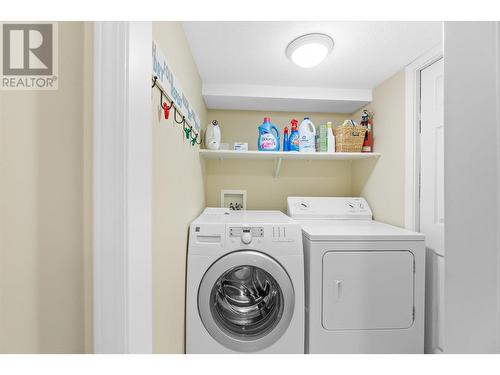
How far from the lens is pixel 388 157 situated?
79.0 inches

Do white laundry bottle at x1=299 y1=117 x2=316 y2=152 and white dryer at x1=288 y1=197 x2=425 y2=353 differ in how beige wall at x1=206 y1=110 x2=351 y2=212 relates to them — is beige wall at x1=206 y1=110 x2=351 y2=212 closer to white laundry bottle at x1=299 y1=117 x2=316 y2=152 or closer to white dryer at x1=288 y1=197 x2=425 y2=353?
white laundry bottle at x1=299 y1=117 x2=316 y2=152

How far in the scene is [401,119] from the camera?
6.07 feet

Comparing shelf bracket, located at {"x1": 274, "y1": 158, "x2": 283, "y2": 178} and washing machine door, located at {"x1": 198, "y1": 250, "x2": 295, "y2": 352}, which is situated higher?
shelf bracket, located at {"x1": 274, "y1": 158, "x2": 283, "y2": 178}

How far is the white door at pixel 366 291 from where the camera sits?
147 cm

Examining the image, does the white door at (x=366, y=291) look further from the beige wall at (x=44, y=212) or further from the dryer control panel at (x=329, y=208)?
the beige wall at (x=44, y=212)

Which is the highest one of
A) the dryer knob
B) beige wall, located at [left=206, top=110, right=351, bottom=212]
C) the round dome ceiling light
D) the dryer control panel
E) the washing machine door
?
Answer: the round dome ceiling light

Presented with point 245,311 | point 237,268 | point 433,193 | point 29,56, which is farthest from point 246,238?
point 433,193

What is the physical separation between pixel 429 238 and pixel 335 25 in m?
1.55

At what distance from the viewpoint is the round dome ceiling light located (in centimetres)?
143

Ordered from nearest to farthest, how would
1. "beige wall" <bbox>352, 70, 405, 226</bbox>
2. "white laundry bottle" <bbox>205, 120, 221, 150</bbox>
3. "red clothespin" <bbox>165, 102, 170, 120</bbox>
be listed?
"red clothespin" <bbox>165, 102, 170, 120</bbox>, "beige wall" <bbox>352, 70, 405, 226</bbox>, "white laundry bottle" <bbox>205, 120, 221, 150</bbox>

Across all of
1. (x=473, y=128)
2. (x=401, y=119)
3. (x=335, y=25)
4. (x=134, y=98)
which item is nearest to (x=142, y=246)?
(x=134, y=98)

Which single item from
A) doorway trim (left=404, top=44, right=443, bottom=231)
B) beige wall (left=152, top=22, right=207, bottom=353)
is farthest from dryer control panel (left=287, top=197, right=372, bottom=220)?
beige wall (left=152, top=22, right=207, bottom=353)

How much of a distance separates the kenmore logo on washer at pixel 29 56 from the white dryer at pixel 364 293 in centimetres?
143

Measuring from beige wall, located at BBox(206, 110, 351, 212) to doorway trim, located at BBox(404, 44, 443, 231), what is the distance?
80 cm
